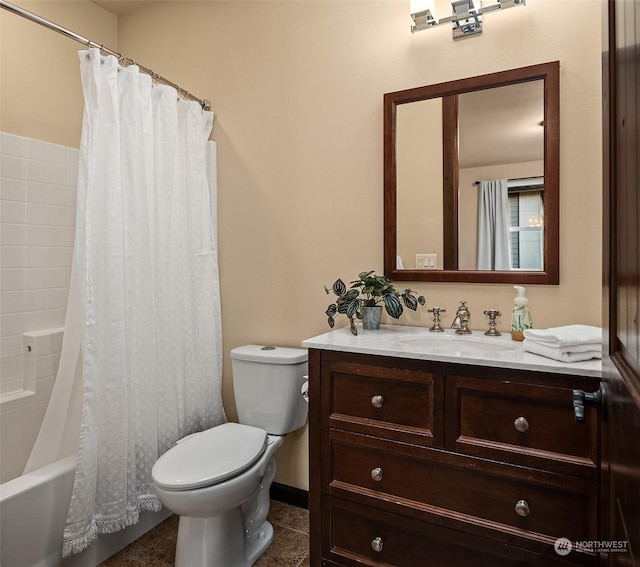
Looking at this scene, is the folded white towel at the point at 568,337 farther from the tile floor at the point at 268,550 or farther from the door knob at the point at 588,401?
the tile floor at the point at 268,550

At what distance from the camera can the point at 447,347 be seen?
166cm

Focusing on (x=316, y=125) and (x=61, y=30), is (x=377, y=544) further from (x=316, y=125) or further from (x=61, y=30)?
(x=61, y=30)

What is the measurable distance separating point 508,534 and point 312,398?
2.48ft

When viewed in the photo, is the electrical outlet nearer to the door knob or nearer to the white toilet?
the white toilet

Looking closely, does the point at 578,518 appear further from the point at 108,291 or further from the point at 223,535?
the point at 108,291

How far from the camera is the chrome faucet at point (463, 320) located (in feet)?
5.80

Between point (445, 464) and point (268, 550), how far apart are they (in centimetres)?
102

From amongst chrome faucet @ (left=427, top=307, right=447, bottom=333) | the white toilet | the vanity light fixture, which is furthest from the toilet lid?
the vanity light fixture

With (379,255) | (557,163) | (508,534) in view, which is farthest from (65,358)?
(557,163)

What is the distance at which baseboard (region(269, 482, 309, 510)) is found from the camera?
2.24 meters

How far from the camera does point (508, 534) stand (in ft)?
4.32

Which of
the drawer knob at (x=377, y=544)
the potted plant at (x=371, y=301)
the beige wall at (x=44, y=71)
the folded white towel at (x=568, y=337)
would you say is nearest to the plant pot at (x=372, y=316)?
the potted plant at (x=371, y=301)

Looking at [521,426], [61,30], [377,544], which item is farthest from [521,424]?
[61,30]

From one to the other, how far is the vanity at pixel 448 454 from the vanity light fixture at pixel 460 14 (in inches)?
49.5
